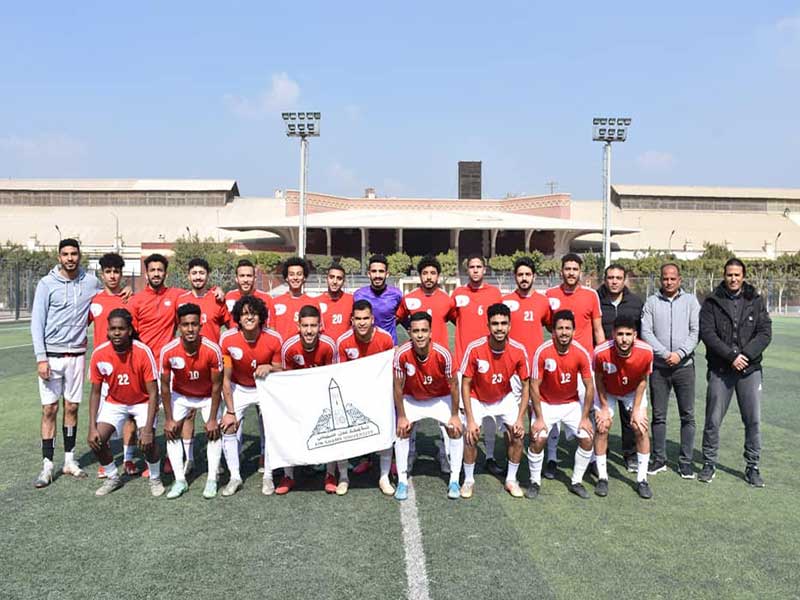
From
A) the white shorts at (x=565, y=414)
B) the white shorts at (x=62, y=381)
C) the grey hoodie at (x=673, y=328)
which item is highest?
the grey hoodie at (x=673, y=328)

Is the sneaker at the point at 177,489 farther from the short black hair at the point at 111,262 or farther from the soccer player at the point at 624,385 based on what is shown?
the soccer player at the point at 624,385

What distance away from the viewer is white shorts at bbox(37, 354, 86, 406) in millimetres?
5363

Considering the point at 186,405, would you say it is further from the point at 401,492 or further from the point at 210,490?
the point at 401,492

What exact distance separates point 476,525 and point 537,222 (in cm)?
4515

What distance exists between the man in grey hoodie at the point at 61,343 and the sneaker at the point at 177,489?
3.34ft

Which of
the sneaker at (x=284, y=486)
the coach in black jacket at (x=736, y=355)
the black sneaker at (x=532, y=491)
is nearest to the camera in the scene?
the black sneaker at (x=532, y=491)

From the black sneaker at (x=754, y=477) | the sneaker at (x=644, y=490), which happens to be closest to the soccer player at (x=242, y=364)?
the sneaker at (x=644, y=490)

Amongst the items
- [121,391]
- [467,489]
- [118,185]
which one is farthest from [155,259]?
[118,185]

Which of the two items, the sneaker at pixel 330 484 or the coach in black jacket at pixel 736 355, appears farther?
the coach in black jacket at pixel 736 355

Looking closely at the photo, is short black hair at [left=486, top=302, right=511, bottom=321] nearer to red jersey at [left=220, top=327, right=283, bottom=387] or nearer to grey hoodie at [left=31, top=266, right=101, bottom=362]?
red jersey at [left=220, top=327, right=283, bottom=387]

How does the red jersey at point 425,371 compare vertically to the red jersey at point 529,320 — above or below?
below

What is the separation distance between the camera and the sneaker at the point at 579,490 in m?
5.00

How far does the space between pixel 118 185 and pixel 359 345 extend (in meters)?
62.3

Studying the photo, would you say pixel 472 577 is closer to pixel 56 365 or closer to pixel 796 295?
pixel 56 365
